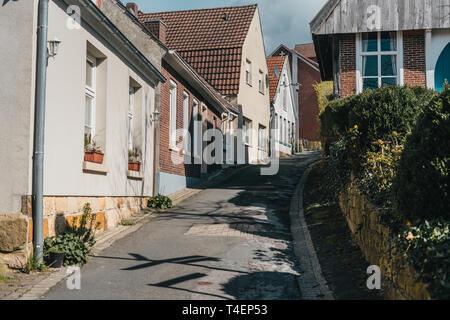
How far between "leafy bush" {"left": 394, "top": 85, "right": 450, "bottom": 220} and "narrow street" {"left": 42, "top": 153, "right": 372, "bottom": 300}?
2.09 m

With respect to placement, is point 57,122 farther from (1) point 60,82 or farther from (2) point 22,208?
(2) point 22,208

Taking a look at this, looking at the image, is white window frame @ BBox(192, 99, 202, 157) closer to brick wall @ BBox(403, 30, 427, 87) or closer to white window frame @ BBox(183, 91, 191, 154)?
white window frame @ BBox(183, 91, 191, 154)

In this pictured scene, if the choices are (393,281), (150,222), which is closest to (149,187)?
(150,222)

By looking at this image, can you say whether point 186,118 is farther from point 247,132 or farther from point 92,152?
point 247,132

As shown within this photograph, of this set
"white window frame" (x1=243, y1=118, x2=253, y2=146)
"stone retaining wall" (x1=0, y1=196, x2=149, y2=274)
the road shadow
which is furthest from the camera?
"white window frame" (x1=243, y1=118, x2=253, y2=146)

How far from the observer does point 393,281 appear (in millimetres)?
5613

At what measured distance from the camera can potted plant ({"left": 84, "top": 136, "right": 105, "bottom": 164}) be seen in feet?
31.8

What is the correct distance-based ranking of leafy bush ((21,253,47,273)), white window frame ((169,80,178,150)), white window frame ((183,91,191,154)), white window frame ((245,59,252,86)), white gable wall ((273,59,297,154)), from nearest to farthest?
leafy bush ((21,253,47,273)) < white window frame ((169,80,178,150)) < white window frame ((183,91,191,154)) < white window frame ((245,59,252,86)) < white gable wall ((273,59,297,154))

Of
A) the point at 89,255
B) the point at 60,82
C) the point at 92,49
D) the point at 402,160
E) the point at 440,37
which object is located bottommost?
the point at 89,255

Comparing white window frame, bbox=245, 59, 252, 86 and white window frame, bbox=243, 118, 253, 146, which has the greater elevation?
white window frame, bbox=245, 59, 252, 86

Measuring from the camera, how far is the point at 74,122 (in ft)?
29.4

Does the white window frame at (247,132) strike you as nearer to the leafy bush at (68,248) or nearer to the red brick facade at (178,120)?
the red brick facade at (178,120)

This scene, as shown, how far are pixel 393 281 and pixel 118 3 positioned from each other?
→ 40.2ft

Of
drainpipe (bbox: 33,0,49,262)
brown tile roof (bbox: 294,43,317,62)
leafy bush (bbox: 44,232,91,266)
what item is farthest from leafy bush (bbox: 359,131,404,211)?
brown tile roof (bbox: 294,43,317,62)
